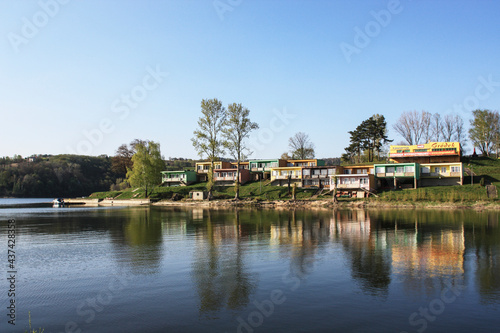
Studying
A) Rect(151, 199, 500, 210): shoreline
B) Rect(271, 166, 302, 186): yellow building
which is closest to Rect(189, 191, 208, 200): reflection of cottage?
Rect(151, 199, 500, 210): shoreline

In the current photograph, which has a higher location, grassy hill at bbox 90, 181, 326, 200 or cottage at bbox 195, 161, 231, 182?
cottage at bbox 195, 161, 231, 182

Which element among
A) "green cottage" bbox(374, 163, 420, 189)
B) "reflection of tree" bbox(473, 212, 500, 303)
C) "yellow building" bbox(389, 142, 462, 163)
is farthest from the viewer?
"yellow building" bbox(389, 142, 462, 163)

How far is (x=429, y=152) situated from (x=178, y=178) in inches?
2545

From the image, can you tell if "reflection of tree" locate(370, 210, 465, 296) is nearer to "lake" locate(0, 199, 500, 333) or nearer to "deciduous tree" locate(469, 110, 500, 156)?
"lake" locate(0, 199, 500, 333)

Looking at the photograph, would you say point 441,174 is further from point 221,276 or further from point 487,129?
point 221,276

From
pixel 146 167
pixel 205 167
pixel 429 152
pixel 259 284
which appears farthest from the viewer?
pixel 205 167

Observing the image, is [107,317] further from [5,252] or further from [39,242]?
[39,242]

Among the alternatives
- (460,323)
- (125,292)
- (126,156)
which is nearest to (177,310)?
(125,292)

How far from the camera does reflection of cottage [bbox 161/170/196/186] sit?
10338 cm

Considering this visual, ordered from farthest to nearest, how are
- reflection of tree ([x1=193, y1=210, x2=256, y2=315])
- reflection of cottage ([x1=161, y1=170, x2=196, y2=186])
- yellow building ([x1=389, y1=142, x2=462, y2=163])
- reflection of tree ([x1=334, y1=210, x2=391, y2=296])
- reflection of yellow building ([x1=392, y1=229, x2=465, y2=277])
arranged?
1. reflection of cottage ([x1=161, y1=170, x2=196, y2=186])
2. yellow building ([x1=389, y1=142, x2=462, y2=163])
3. reflection of yellow building ([x1=392, y1=229, x2=465, y2=277])
4. reflection of tree ([x1=334, y1=210, x2=391, y2=296])
5. reflection of tree ([x1=193, y1=210, x2=256, y2=315])

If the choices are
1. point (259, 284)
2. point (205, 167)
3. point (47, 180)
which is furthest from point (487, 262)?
point (47, 180)

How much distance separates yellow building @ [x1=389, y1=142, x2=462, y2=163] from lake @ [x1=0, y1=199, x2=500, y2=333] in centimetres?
6054

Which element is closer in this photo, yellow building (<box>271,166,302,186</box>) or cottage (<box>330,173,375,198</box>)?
cottage (<box>330,173,375,198</box>)

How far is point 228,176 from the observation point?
9881 cm
